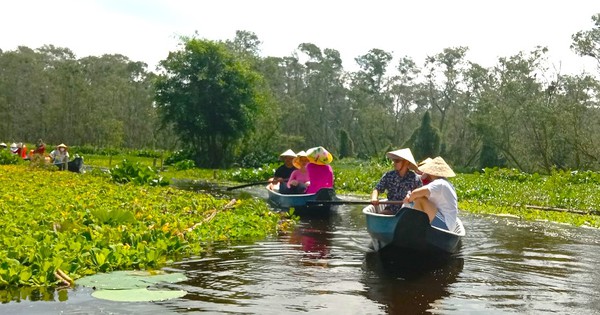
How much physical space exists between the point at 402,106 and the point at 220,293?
57.1 m

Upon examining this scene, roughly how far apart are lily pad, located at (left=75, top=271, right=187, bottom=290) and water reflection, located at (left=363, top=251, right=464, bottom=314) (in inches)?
82.6

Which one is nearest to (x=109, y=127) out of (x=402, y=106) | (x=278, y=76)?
(x=278, y=76)

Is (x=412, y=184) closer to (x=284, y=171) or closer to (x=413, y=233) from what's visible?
(x=413, y=233)

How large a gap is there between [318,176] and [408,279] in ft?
21.6

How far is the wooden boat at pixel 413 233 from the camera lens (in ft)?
25.9

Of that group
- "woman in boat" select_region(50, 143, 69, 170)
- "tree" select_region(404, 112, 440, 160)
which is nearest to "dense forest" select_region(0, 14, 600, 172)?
"tree" select_region(404, 112, 440, 160)

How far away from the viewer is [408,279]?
24.3 ft

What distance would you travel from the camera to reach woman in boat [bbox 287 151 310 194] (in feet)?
46.4

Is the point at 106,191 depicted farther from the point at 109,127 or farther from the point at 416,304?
the point at 109,127

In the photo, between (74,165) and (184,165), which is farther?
(184,165)

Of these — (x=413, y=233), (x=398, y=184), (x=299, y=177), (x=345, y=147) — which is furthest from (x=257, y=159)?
(x=413, y=233)

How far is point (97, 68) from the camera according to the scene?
2598 inches

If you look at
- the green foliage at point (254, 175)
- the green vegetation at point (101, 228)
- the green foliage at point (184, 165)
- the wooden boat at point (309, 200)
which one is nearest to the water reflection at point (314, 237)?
the wooden boat at point (309, 200)

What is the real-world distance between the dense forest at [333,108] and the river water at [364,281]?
77.9ft
